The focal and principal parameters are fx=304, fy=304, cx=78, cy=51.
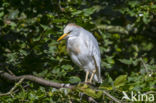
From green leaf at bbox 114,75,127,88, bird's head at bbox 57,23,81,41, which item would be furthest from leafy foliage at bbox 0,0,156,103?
green leaf at bbox 114,75,127,88

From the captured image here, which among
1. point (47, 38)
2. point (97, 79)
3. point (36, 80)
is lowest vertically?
point (97, 79)

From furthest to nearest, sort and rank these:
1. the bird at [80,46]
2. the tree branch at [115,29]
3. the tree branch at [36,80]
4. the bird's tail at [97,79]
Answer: the tree branch at [115,29]
the bird's tail at [97,79]
the bird at [80,46]
the tree branch at [36,80]

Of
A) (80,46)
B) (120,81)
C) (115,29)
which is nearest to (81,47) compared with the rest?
(80,46)

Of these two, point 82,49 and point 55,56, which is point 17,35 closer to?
point 55,56

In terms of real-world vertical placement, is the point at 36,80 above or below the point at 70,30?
below

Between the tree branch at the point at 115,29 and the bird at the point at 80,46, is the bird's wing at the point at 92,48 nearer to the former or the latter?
the bird at the point at 80,46

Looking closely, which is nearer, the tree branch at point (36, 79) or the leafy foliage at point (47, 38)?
the tree branch at point (36, 79)

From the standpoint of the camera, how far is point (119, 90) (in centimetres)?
207

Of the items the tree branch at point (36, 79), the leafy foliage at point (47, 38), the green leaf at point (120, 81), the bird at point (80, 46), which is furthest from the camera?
the bird at point (80, 46)

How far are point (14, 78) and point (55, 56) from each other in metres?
0.47

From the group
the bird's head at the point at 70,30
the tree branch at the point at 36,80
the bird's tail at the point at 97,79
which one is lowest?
the bird's tail at the point at 97,79

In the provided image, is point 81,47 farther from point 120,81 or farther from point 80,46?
point 120,81

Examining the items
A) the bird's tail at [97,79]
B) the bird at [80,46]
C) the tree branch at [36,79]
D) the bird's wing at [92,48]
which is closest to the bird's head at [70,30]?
the bird at [80,46]

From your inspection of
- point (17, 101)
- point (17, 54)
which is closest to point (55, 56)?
point (17, 54)
